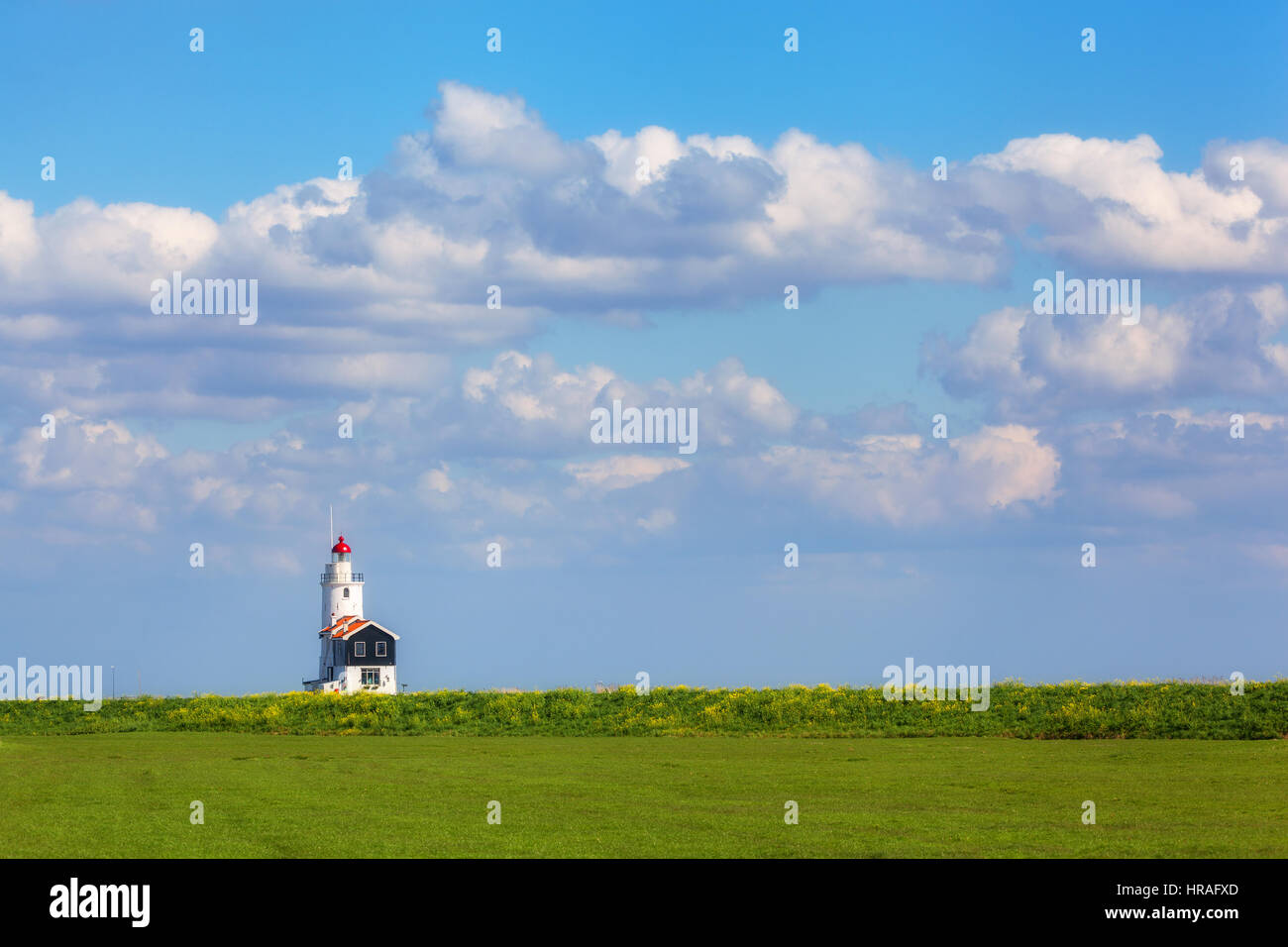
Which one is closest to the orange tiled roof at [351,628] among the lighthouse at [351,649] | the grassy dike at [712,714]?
the lighthouse at [351,649]

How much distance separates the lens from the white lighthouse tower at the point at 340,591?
8856 cm

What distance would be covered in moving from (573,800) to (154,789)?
1056cm

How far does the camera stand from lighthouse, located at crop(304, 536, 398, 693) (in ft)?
278

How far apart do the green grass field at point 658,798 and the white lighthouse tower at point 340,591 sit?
41948 millimetres

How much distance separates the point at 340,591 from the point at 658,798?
62.6 metres

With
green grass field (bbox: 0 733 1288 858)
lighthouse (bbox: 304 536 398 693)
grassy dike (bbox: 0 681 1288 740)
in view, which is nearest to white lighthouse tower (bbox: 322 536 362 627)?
lighthouse (bbox: 304 536 398 693)

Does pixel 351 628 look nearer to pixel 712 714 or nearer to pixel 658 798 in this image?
pixel 712 714

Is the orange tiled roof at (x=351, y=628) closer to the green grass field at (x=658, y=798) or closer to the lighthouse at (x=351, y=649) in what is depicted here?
the lighthouse at (x=351, y=649)

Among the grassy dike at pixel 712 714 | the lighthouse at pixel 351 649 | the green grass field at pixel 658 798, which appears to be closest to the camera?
the green grass field at pixel 658 798

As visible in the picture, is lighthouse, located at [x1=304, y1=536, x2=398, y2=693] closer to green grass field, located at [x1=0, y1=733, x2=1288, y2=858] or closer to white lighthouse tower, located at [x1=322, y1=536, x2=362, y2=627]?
white lighthouse tower, located at [x1=322, y1=536, x2=362, y2=627]

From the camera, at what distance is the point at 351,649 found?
85.1 metres
